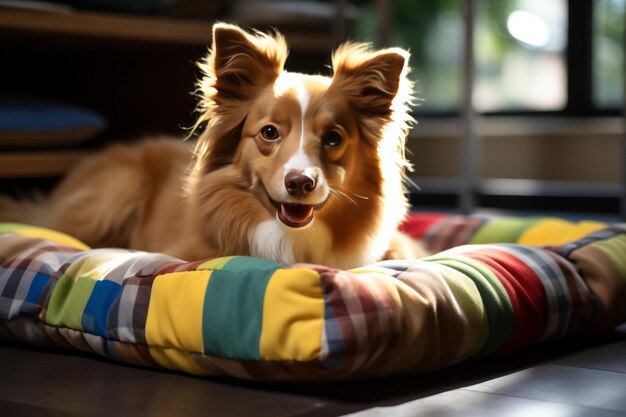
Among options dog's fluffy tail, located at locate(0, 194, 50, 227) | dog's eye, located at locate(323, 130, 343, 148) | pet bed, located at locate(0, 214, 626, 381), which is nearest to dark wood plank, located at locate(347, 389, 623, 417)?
pet bed, located at locate(0, 214, 626, 381)

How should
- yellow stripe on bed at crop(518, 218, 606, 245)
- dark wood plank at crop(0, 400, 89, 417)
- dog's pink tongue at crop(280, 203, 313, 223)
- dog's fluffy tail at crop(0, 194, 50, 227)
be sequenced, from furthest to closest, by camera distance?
dog's fluffy tail at crop(0, 194, 50, 227) → yellow stripe on bed at crop(518, 218, 606, 245) → dog's pink tongue at crop(280, 203, 313, 223) → dark wood plank at crop(0, 400, 89, 417)

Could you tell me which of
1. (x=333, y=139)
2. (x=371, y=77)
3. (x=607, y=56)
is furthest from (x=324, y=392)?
(x=607, y=56)

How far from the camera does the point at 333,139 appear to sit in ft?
6.79

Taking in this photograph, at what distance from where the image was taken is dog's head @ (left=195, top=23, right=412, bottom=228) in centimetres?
202

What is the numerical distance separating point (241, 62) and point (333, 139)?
33 centimetres

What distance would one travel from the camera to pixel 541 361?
1814mm

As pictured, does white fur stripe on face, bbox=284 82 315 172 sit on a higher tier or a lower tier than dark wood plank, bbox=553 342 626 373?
higher

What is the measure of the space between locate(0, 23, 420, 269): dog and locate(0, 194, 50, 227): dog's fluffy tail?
0.86 meters

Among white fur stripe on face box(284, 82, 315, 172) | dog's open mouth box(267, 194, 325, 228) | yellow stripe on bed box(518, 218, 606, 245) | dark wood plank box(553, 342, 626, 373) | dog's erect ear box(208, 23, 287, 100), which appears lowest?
dark wood plank box(553, 342, 626, 373)

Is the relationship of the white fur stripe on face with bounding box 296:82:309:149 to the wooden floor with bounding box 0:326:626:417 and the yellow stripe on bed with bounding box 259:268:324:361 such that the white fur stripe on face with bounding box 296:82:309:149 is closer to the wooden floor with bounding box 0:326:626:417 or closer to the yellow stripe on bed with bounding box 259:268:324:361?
the yellow stripe on bed with bounding box 259:268:324:361

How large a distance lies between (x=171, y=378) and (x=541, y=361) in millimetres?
792

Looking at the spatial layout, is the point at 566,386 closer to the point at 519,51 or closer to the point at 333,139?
the point at 333,139

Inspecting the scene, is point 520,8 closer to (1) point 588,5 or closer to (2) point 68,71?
(1) point 588,5

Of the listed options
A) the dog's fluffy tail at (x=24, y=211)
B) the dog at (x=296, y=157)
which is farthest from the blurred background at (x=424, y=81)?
the dog at (x=296, y=157)
